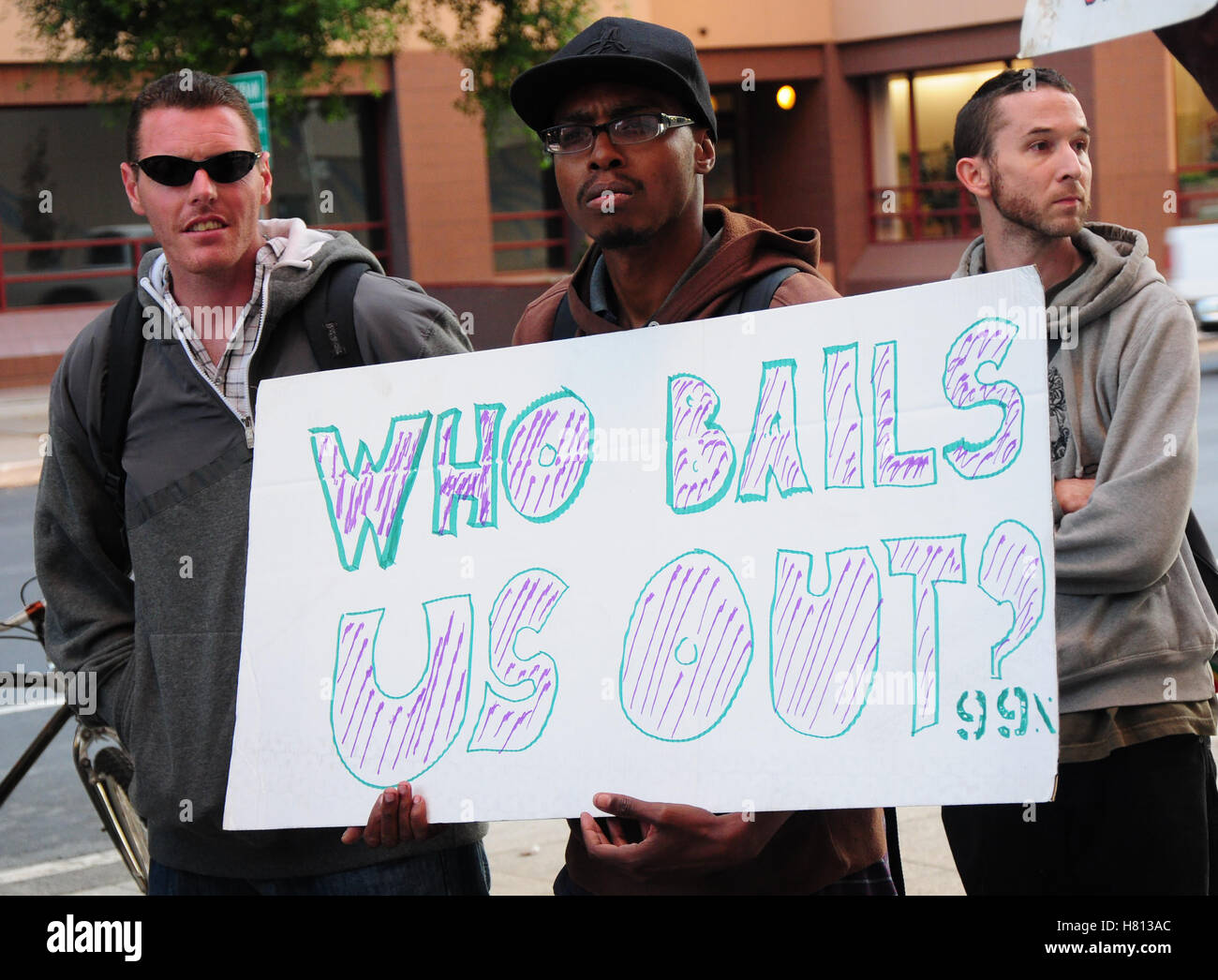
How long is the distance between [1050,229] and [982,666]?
103 cm

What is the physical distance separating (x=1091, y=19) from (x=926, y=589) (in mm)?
821

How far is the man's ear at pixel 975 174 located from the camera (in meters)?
2.90

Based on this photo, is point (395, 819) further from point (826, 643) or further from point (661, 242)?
point (661, 242)

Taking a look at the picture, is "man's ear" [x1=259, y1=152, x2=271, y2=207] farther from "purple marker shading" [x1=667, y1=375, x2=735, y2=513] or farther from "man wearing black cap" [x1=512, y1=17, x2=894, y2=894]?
"purple marker shading" [x1=667, y1=375, x2=735, y2=513]

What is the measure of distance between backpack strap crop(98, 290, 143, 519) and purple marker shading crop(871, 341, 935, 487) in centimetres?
136

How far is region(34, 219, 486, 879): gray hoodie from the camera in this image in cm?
266

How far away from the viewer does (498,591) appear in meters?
2.47

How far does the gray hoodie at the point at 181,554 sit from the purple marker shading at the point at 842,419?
762mm

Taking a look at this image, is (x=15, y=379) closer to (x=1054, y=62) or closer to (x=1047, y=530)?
(x=1054, y=62)

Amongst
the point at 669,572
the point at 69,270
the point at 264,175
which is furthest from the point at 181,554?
the point at 69,270

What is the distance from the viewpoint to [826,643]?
7.34 ft

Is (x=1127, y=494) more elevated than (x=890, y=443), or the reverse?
(x=890, y=443)
